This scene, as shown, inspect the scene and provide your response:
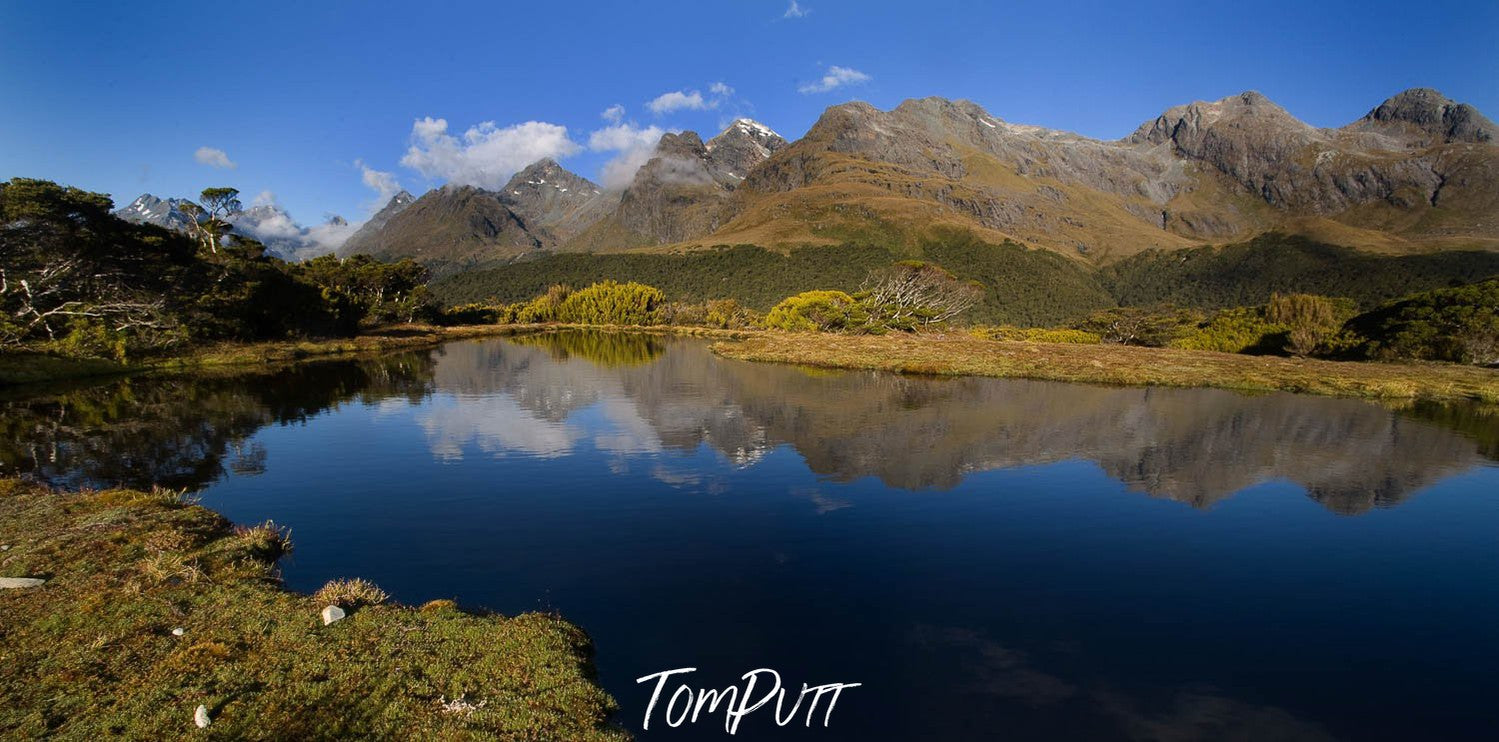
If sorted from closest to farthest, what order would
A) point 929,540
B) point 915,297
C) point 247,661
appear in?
point 247,661, point 929,540, point 915,297

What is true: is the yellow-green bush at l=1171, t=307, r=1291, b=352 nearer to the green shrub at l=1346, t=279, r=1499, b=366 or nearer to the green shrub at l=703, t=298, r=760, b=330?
the green shrub at l=1346, t=279, r=1499, b=366

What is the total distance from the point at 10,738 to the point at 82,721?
0.68m

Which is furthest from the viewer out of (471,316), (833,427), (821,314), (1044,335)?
(471,316)

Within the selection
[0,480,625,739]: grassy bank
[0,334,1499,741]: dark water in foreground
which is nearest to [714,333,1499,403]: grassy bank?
[0,334,1499,741]: dark water in foreground

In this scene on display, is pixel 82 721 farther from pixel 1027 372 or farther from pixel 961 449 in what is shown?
pixel 1027 372

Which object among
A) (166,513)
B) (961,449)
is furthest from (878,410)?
(166,513)

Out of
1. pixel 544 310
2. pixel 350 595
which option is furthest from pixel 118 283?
pixel 544 310

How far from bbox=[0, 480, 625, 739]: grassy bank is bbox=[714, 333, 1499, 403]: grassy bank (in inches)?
2227

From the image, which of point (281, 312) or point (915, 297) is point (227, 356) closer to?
point (281, 312)

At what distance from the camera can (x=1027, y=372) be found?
6059cm

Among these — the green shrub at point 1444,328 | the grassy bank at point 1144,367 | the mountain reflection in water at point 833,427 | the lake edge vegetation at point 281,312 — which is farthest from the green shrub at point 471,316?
the green shrub at point 1444,328

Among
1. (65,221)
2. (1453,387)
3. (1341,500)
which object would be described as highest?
(65,221)

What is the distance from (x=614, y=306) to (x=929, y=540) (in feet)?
524

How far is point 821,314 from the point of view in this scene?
114438 millimetres
